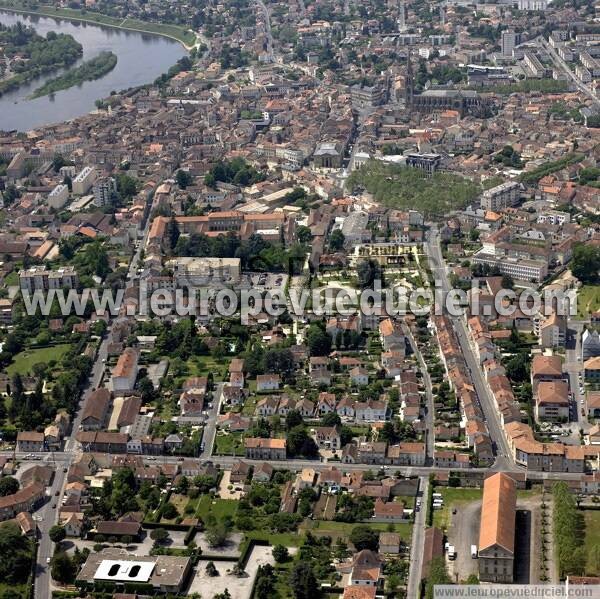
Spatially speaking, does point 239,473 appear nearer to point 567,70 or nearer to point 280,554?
point 280,554

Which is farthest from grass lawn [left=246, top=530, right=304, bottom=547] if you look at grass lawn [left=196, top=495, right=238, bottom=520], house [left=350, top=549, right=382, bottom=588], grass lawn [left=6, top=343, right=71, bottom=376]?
grass lawn [left=6, top=343, right=71, bottom=376]

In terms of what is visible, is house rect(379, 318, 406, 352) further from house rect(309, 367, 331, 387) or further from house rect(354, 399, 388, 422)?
house rect(354, 399, 388, 422)

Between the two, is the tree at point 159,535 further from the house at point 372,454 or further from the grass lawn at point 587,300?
the grass lawn at point 587,300

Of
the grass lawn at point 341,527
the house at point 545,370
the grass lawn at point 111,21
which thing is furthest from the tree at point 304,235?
the grass lawn at point 111,21

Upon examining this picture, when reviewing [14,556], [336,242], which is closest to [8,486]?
[14,556]

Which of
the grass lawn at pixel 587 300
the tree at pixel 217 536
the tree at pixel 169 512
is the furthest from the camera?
the grass lawn at pixel 587 300

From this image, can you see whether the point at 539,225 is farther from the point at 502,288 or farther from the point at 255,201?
→ the point at 255,201
